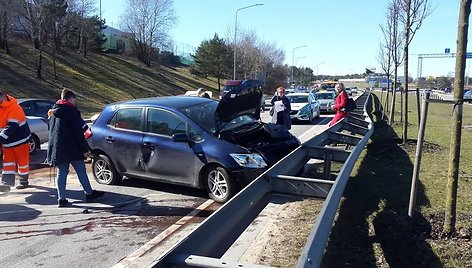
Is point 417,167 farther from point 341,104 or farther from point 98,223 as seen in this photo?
point 341,104

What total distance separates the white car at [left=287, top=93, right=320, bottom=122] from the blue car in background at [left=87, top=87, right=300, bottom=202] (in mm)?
11854

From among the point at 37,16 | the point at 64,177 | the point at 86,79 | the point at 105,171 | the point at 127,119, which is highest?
the point at 37,16

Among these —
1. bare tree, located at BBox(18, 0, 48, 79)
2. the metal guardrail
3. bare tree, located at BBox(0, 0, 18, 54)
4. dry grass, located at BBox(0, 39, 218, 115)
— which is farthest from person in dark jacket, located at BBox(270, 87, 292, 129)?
bare tree, located at BBox(0, 0, 18, 54)

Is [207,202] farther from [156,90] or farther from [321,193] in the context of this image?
[156,90]

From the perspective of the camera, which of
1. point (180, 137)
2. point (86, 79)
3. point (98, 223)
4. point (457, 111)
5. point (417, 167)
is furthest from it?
point (86, 79)

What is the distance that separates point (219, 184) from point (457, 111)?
3.50 m

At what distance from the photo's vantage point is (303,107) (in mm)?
20062

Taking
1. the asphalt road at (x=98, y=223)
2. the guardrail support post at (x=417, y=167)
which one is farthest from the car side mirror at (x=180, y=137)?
the guardrail support post at (x=417, y=167)

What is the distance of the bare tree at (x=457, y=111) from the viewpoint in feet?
15.6

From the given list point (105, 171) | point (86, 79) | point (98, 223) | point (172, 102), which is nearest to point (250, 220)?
point (98, 223)

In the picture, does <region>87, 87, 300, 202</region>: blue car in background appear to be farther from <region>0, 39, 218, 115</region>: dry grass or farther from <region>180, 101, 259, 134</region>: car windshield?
<region>0, 39, 218, 115</region>: dry grass

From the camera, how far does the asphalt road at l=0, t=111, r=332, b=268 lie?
480 centimetres

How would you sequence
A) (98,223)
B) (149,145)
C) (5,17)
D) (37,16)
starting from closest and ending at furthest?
(98,223), (149,145), (37,16), (5,17)

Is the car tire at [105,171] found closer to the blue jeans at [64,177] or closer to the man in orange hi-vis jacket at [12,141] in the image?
the blue jeans at [64,177]
